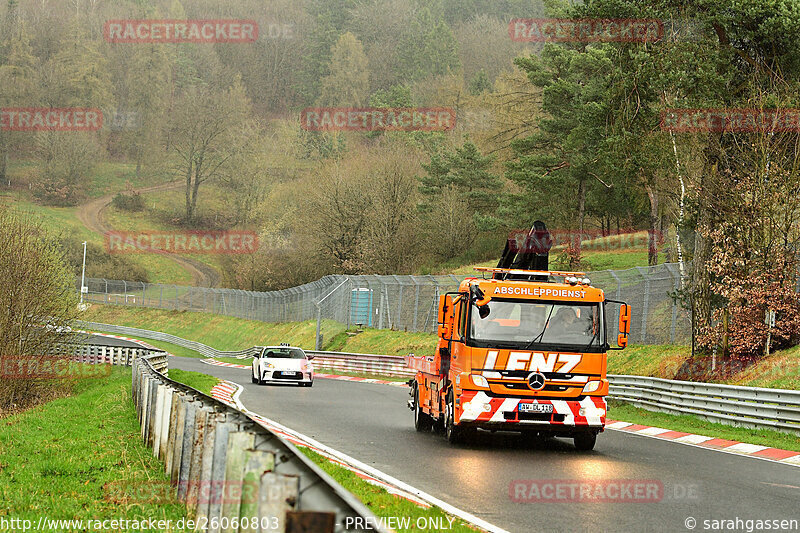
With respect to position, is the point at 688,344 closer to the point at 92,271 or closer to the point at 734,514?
the point at 734,514

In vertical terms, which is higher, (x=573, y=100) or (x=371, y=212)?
(x=573, y=100)

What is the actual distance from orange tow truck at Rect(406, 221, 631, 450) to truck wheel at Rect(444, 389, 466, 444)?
2 centimetres

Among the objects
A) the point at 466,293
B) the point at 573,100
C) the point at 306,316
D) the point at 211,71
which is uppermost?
the point at 211,71

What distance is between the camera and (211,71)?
139500 mm

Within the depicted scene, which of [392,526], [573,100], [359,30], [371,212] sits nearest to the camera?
[392,526]

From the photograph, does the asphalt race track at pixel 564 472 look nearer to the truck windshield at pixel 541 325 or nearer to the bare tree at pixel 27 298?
the truck windshield at pixel 541 325

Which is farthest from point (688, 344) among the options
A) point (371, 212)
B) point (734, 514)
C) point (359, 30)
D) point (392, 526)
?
point (359, 30)

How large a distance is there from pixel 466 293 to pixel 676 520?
21.6ft

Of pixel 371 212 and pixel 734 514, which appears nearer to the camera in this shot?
pixel 734 514

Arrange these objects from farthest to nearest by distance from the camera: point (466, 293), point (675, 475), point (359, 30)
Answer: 1. point (359, 30)
2. point (466, 293)
3. point (675, 475)

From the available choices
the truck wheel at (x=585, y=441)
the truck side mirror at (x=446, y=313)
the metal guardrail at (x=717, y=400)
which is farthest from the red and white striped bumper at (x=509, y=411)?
the metal guardrail at (x=717, y=400)

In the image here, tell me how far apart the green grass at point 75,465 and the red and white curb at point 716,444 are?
31.1ft

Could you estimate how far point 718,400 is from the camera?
2052 centimetres

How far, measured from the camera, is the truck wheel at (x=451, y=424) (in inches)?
588
